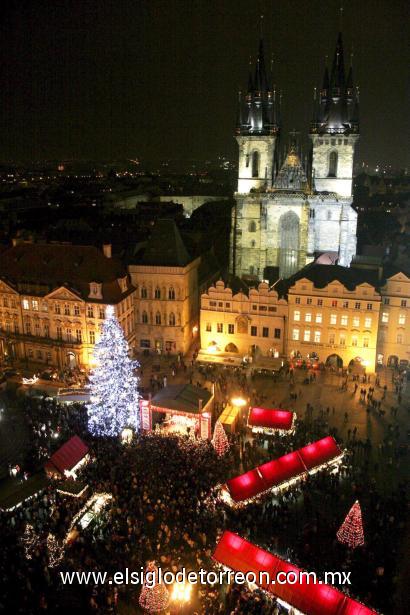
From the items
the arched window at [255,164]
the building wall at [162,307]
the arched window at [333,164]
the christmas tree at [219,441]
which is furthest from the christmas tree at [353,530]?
the arched window at [255,164]

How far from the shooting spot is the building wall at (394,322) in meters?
50.3

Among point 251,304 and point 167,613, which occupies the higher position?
point 251,304

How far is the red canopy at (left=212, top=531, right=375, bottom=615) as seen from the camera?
22.5 meters

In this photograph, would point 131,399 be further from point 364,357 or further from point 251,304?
point 364,357

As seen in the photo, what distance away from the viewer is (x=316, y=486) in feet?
108

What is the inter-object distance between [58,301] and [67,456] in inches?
791

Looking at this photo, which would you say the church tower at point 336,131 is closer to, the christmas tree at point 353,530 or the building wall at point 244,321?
the building wall at point 244,321

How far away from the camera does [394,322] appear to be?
51.0 m

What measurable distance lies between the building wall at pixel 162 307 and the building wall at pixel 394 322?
17.9 meters

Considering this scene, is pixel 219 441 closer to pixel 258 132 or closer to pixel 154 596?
A: pixel 154 596

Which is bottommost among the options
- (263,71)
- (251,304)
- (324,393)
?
(324,393)

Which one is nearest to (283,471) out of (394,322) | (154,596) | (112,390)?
(154,596)

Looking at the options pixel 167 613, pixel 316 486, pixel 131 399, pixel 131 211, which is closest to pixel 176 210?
pixel 131 211

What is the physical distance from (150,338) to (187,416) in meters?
18.5
